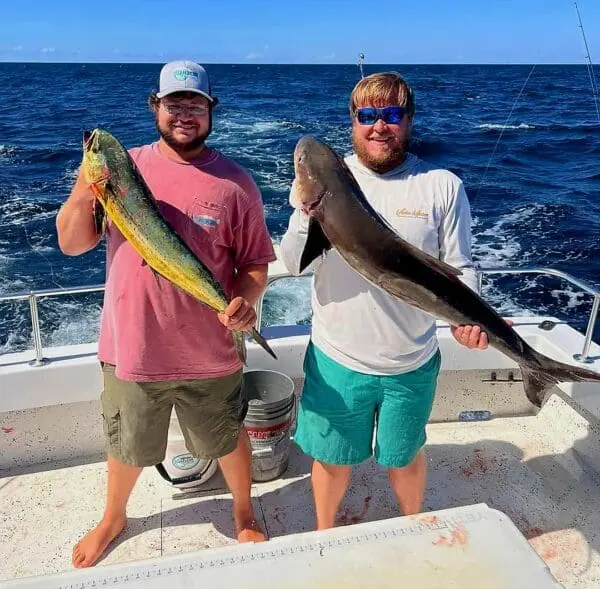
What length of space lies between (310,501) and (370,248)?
1811 millimetres

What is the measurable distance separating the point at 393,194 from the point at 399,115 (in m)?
0.29

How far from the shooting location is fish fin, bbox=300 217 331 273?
84.3 inches

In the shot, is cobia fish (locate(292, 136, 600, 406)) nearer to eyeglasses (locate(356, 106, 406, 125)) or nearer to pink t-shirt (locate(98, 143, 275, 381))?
eyeglasses (locate(356, 106, 406, 125))

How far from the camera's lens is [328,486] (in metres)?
2.67

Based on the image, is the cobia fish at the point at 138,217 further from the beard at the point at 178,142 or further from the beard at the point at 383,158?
the beard at the point at 383,158

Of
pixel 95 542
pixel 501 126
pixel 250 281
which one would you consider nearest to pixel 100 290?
pixel 250 281

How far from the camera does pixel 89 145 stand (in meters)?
1.96

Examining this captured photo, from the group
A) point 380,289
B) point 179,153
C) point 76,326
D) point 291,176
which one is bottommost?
point 76,326

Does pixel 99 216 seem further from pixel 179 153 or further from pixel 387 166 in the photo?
pixel 387 166

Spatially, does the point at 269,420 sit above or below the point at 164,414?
below

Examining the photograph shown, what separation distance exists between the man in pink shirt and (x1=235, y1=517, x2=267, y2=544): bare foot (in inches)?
18.6

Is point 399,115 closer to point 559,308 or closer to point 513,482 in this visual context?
point 513,482

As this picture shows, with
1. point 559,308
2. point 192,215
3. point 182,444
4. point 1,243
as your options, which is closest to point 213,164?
point 192,215

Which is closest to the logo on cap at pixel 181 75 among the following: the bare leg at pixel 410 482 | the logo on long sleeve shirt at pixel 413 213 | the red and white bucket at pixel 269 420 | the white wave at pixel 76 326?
the logo on long sleeve shirt at pixel 413 213
